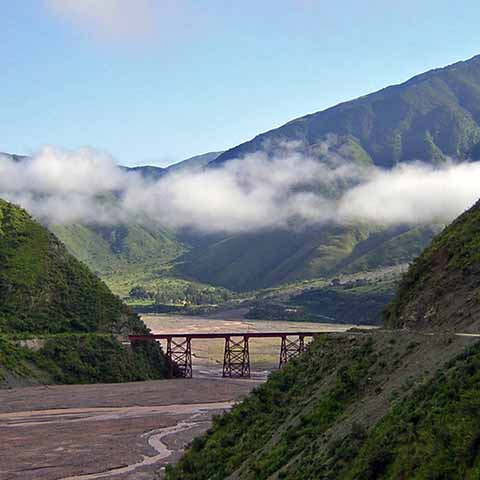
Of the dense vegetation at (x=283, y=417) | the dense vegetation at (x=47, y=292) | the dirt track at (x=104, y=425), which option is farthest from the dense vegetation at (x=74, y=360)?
the dense vegetation at (x=283, y=417)

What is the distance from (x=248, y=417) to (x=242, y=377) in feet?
259

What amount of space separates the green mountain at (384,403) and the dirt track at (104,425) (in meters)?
19.0

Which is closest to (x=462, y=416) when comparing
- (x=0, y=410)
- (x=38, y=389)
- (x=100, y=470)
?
(x=100, y=470)

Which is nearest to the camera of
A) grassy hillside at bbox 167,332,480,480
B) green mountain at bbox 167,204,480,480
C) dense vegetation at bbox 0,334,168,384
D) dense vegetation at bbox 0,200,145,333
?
grassy hillside at bbox 167,332,480,480

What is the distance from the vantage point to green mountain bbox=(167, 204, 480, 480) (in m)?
17.2

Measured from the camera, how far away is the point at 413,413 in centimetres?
1900

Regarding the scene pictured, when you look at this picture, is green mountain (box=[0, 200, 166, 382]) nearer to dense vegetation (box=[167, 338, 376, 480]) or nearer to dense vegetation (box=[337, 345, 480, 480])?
dense vegetation (box=[167, 338, 376, 480])

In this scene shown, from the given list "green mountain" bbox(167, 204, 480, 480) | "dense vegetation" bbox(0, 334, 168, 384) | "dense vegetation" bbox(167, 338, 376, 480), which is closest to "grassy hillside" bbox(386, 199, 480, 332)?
"green mountain" bbox(167, 204, 480, 480)

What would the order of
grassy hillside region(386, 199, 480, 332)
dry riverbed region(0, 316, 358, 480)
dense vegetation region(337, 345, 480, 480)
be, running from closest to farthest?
dense vegetation region(337, 345, 480, 480) → grassy hillside region(386, 199, 480, 332) → dry riverbed region(0, 316, 358, 480)

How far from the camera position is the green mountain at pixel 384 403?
679 inches

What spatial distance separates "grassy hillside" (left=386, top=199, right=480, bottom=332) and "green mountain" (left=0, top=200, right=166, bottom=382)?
64.7 metres

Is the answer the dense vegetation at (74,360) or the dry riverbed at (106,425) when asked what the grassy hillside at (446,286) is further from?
the dense vegetation at (74,360)

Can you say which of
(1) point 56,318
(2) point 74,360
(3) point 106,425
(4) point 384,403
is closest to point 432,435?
(4) point 384,403

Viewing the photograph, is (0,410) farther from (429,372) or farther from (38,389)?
(429,372)
